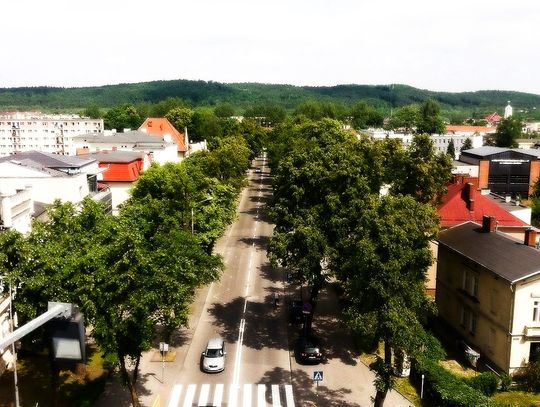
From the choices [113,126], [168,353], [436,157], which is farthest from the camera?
[113,126]

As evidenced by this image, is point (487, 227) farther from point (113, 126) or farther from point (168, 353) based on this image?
point (113, 126)

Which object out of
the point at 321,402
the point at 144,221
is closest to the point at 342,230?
the point at 321,402

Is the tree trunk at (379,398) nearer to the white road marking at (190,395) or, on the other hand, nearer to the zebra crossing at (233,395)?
the zebra crossing at (233,395)

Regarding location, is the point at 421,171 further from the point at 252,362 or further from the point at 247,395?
the point at 247,395

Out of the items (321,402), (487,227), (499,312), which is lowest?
(321,402)

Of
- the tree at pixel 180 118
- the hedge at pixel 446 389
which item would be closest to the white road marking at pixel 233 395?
the hedge at pixel 446 389

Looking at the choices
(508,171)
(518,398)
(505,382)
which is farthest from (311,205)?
(508,171)

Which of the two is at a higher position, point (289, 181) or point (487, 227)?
point (289, 181)
